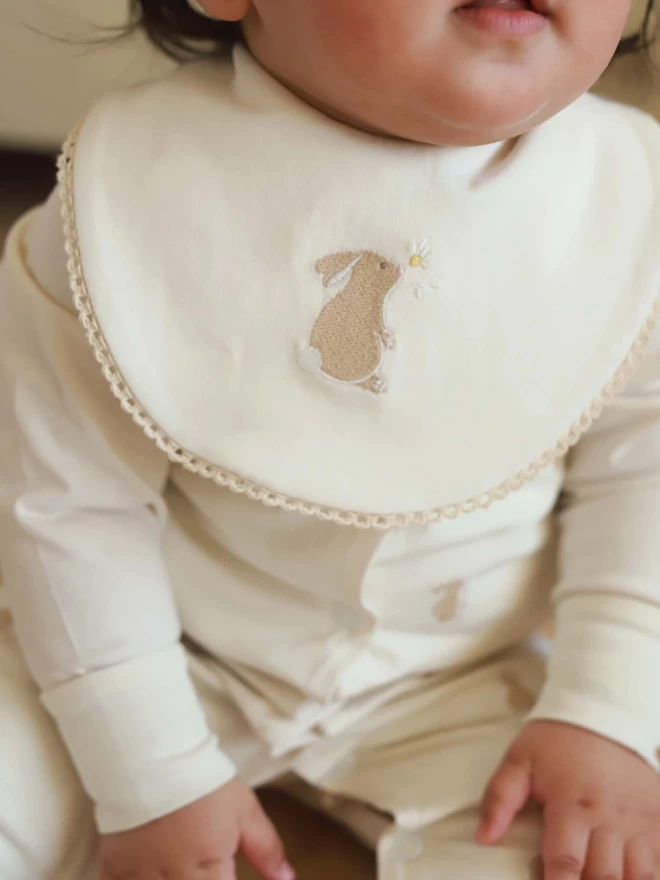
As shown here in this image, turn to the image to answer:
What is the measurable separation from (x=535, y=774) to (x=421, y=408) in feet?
0.74

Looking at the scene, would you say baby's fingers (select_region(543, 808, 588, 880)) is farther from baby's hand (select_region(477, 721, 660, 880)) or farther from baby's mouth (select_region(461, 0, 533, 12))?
baby's mouth (select_region(461, 0, 533, 12))

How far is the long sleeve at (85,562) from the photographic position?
0.50 metres

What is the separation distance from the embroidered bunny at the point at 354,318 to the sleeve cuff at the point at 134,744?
8.3 inches

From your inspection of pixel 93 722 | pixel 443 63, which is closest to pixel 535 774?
pixel 93 722

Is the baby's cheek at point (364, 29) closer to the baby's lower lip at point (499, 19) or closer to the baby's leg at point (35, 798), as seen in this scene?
the baby's lower lip at point (499, 19)

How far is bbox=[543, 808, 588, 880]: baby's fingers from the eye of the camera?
1.58ft

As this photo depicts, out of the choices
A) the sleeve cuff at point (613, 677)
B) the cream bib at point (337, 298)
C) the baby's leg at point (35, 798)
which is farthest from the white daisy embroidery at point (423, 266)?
the baby's leg at point (35, 798)

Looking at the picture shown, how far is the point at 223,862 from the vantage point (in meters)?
0.50

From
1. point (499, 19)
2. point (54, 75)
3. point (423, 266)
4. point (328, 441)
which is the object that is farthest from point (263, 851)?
point (54, 75)

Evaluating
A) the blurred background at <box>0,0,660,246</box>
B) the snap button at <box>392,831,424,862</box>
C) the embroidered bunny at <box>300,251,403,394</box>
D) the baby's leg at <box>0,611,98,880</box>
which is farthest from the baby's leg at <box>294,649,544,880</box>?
the blurred background at <box>0,0,660,246</box>

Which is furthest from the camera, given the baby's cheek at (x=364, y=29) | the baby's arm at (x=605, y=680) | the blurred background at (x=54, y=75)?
the blurred background at (x=54, y=75)

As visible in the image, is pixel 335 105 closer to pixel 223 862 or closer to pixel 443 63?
pixel 443 63

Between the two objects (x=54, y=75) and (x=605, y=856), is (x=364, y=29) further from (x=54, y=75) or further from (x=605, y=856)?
(x=54, y=75)

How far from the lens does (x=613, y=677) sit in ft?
1.73
